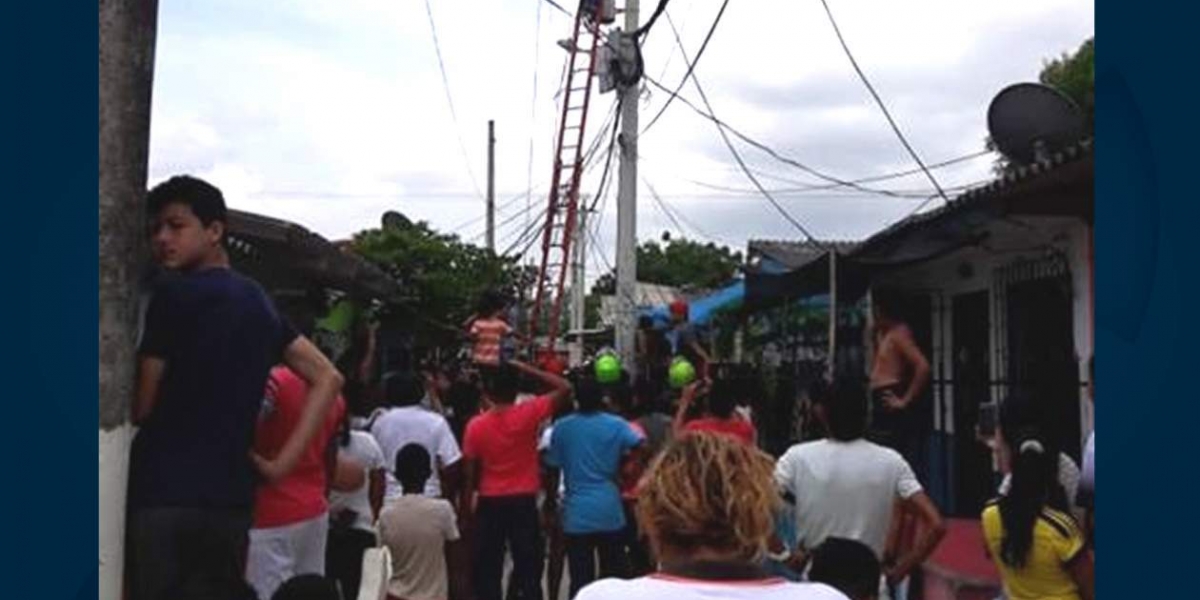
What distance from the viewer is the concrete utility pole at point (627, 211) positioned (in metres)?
15.0

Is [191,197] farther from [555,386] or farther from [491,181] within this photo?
[491,181]

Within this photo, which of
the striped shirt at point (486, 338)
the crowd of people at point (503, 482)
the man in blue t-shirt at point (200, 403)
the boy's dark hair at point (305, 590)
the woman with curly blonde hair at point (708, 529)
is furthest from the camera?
the striped shirt at point (486, 338)

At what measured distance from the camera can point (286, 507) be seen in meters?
4.29

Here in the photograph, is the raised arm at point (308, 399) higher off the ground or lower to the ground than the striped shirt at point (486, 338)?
lower

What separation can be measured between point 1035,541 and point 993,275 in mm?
6731

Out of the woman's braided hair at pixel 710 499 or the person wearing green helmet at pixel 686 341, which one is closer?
the woman's braided hair at pixel 710 499

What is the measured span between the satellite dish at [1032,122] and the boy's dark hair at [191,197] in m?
6.97

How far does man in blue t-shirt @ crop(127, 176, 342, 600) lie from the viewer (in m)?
3.14

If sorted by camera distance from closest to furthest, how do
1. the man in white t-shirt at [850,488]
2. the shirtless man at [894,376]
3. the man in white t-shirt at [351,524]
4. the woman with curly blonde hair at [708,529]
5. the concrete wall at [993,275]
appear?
the woman with curly blonde hair at [708,529]
the man in white t-shirt at [850,488]
the man in white t-shirt at [351,524]
the shirtless man at [894,376]
the concrete wall at [993,275]

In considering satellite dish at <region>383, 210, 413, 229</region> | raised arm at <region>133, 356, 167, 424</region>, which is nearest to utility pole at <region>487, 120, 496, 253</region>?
satellite dish at <region>383, 210, 413, 229</region>

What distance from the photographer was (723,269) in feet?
192

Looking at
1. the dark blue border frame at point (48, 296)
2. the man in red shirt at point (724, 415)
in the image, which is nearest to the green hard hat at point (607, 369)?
the man in red shirt at point (724, 415)

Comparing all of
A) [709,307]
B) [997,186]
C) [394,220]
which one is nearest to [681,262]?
[394,220]

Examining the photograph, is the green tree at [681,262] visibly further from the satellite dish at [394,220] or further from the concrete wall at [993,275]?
the concrete wall at [993,275]
